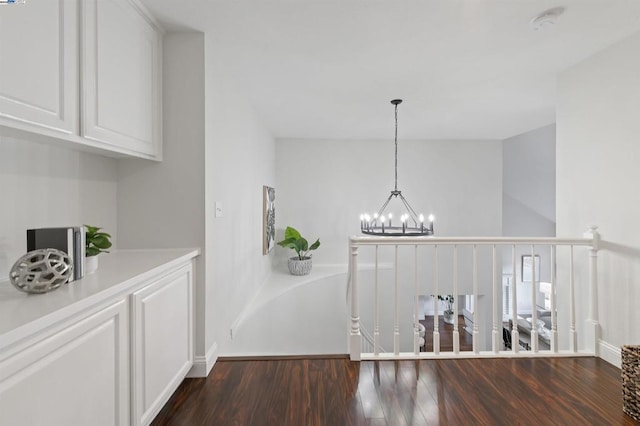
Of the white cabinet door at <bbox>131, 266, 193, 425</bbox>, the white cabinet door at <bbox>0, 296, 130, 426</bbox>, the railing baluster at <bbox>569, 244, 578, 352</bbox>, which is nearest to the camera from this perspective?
the white cabinet door at <bbox>0, 296, 130, 426</bbox>

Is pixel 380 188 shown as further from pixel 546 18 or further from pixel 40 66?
pixel 40 66

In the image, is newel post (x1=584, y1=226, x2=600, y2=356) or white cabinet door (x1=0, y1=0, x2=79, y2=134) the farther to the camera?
newel post (x1=584, y1=226, x2=600, y2=356)

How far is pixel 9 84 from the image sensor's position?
43.0 inches

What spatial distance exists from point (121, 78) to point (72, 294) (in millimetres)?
1181

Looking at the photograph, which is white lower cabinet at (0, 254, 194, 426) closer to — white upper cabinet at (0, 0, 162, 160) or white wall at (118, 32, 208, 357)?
white wall at (118, 32, 208, 357)

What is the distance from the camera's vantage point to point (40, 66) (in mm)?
1227

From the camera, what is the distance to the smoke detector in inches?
76.2

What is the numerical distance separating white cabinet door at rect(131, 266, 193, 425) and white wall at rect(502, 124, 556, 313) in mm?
5907

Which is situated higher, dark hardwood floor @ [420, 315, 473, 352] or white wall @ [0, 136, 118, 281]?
white wall @ [0, 136, 118, 281]

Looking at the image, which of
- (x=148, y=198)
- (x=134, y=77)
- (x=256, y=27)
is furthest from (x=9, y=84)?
(x=256, y=27)

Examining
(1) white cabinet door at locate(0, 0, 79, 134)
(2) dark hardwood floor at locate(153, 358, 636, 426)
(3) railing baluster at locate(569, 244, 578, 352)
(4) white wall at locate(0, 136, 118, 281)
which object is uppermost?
(1) white cabinet door at locate(0, 0, 79, 134)

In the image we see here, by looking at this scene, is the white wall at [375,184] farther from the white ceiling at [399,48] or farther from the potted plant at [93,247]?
the potted plant at [93,247]

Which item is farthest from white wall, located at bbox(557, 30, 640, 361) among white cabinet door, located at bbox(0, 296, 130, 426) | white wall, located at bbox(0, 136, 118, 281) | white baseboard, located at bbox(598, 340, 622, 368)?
white wall, located at bbox(0, 136, 118, 281)

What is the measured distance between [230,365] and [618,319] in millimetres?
2865
